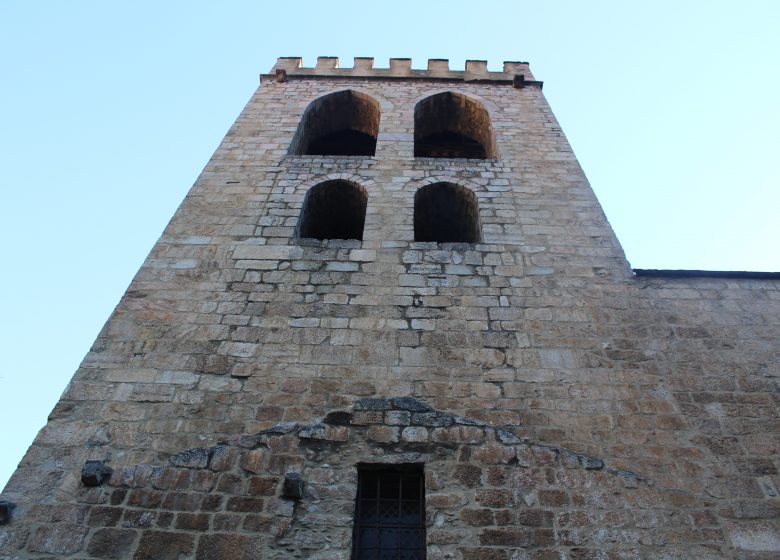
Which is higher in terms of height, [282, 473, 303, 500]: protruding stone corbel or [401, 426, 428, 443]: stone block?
[401, 426, 428, 443]: stone block

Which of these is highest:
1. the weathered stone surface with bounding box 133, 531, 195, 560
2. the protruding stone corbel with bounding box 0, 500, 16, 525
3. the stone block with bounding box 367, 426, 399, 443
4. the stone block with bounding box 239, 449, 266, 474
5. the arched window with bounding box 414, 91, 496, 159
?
the arched window with bounding box 414, 91, 496, 159

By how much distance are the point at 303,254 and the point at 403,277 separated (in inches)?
43.7

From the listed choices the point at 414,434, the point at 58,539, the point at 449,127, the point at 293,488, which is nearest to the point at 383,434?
the point at 414,434

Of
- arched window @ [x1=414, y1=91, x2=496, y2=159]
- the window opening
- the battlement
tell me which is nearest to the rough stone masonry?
the window opening

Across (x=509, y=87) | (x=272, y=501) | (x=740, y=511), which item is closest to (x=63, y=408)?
(x=272, y=501)

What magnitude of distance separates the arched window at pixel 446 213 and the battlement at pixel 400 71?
377 cm

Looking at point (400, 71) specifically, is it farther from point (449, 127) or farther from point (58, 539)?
point (58, 539)

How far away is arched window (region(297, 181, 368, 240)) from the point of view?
7.23m

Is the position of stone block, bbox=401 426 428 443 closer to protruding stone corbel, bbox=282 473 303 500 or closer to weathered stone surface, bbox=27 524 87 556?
protruding stone corbel, bbox=282 473 303 500

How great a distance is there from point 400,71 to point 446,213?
4231mm

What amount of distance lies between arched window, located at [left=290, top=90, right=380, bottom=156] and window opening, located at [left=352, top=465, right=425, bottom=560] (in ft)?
21.5

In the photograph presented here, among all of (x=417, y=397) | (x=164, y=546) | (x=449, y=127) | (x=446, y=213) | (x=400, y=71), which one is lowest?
(x=164, y=546)

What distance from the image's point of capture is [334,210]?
782 centimetres

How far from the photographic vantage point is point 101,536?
370 cm
